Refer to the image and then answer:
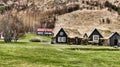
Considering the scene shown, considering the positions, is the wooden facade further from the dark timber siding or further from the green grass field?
the green grass field

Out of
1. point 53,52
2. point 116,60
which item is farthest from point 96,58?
point 53,52

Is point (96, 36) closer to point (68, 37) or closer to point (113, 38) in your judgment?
point (113, 38)

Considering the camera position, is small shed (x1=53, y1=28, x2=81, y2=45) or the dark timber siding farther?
small shed (x1=53, y1=28, x2=81, y2=45)

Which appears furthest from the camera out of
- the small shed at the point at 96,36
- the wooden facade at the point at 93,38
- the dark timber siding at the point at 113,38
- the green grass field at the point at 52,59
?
the small shed at the point at 96,36

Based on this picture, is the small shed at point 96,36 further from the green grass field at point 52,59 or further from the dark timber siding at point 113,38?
the green grass field at point 52,59

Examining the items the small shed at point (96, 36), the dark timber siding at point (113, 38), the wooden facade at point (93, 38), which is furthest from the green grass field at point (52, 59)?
the small shed at point (96, 36)

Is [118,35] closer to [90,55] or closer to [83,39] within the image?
[83,39]

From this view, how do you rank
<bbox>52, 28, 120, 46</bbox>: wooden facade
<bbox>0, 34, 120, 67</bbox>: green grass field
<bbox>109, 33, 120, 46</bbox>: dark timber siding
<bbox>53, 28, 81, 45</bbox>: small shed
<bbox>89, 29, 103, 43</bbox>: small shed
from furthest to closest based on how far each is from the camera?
<bbox>89, 29, 103, 43</bbox>: small shed → <bbox>53, 28, 81, 45</bbox>: small shed → <bbox>109, 33, 120, 46</bbox>: dark timber siding → <bbox>52, 28, 120, 46</bbox>: wooden facade → <bbox>0, 34, 120, 67</bbox>: green grass field

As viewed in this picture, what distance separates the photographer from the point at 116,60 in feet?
216

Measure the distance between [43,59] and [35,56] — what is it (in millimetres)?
2964

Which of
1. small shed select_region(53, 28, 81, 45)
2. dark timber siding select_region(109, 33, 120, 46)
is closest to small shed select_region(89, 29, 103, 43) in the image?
small shed select_region(53, 28, 81, 45)

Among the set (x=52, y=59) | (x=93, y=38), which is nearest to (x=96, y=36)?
(x=93, y=38)

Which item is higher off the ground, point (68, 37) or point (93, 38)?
point (68, 37)

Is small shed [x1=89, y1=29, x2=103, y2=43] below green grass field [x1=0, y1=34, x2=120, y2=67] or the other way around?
the other way around
